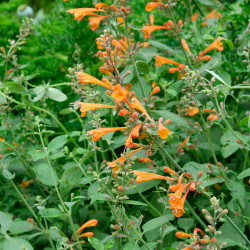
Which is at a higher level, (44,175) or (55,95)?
(55,95)

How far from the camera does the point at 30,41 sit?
2.78 m

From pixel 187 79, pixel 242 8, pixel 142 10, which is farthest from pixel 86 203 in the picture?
pixel 142 10

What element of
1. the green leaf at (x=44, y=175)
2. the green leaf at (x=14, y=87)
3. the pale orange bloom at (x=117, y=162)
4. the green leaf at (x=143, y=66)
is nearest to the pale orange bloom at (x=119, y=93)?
the pale orange bloom at (x=117, y=162)

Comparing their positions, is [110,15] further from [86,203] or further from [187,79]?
[86,203]

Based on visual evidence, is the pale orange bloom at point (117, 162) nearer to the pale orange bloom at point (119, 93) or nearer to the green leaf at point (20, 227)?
the pale orange bloom at point (119, 93)

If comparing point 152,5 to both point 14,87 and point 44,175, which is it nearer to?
point 14,87

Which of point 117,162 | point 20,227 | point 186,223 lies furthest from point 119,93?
point 20,227

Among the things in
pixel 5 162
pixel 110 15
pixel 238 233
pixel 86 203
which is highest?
pixel 110 15

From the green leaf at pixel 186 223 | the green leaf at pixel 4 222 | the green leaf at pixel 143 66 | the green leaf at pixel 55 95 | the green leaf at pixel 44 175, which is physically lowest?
the green leaf at pixel 186 223

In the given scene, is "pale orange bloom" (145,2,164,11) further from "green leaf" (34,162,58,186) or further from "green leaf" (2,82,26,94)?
"green leaf" (34,162,58,186)

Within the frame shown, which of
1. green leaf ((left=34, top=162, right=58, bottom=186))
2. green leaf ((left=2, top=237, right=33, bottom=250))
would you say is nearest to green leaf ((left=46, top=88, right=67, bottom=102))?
green leaf ((left=34, top=162, right=58, bottom=186))

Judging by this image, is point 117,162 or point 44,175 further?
point 44,175

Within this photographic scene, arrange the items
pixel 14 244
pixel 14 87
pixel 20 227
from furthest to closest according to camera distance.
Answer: pixel 14 87 < pixel 20 227 < pixel 14 244

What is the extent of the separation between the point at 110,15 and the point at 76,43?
1.63ft
